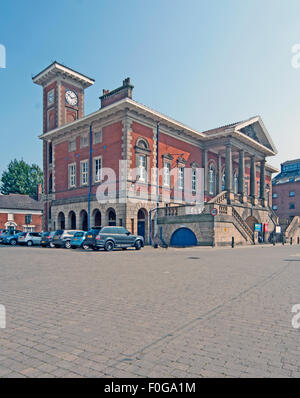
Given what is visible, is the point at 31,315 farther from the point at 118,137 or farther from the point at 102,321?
the point at 118,137

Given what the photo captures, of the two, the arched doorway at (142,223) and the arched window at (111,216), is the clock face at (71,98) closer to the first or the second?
the arched window at (111,216)

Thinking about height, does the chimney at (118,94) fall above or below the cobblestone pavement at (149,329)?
above

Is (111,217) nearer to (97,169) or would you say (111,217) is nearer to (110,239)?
(97,169)

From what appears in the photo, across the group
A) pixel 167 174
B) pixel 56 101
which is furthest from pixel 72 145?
pixel 167 174

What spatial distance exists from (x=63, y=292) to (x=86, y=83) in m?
39.2

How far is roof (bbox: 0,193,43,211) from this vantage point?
5716 cm

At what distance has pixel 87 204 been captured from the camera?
104ft

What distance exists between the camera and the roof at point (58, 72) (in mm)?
38500

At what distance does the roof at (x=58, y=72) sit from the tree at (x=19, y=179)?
38397 millimetres

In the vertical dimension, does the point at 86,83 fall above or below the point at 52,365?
above

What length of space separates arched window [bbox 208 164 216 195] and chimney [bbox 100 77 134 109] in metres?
14.8

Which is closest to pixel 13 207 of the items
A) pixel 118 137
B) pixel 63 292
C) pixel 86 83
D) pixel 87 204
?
pixel 86 83

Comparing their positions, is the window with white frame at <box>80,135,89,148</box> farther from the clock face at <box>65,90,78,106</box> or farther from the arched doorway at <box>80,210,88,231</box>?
the clock face at <box>65,90,78,106</box>
